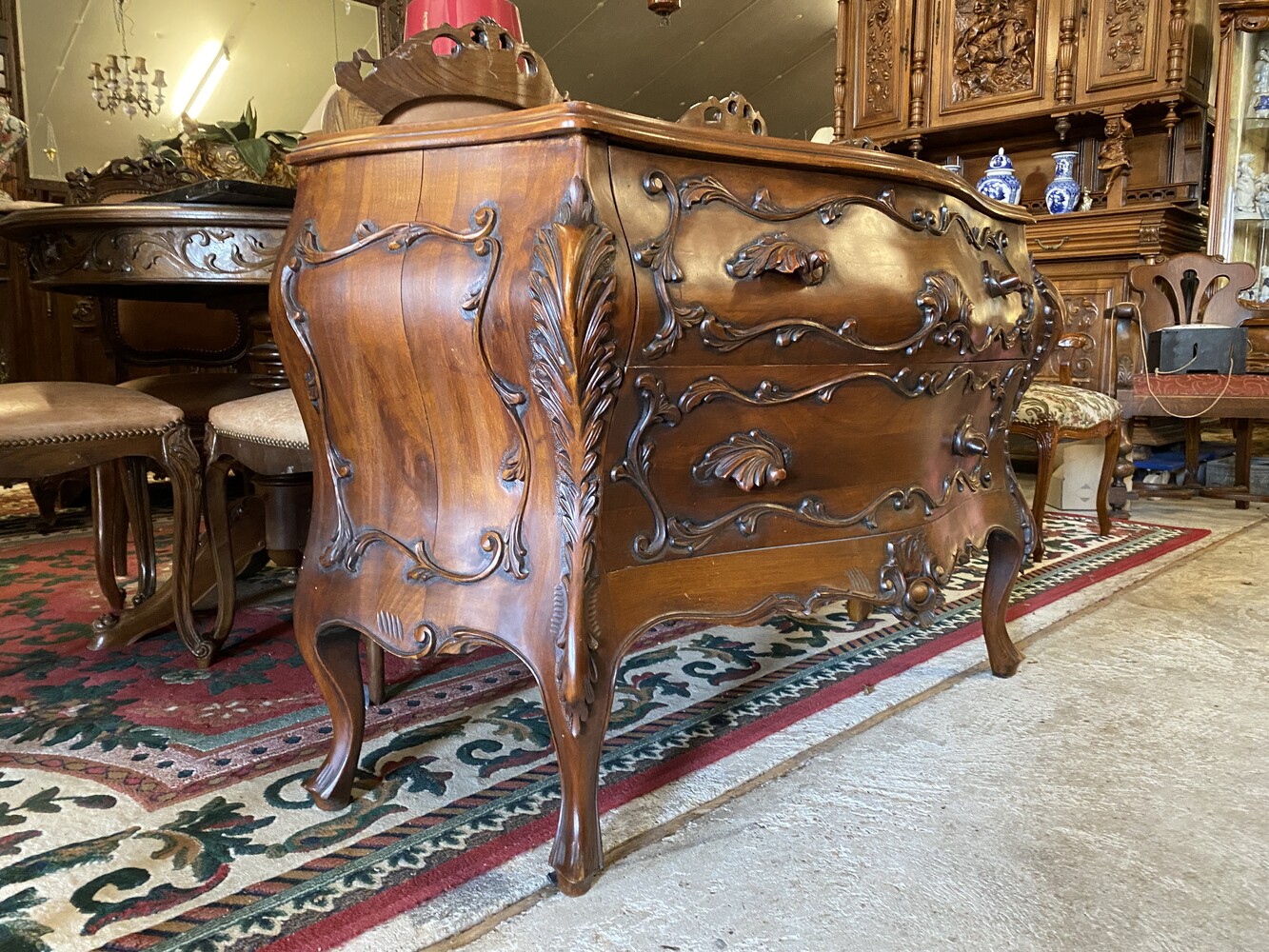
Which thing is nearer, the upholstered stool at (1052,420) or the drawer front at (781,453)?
the drawer front at (781,453)

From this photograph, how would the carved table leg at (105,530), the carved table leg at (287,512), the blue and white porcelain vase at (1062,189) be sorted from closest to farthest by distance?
the carved table leg at (287,512) → the carved table leg at (105,530) → the blue and white porcelain vase at (1062,189)

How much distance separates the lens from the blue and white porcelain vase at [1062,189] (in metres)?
4.57

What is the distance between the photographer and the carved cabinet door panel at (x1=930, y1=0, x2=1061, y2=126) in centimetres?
453

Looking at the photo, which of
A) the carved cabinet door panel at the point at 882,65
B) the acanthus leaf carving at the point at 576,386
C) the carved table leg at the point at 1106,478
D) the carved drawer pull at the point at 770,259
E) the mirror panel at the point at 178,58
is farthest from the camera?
the carved cabinet door panel at the point at 882,65

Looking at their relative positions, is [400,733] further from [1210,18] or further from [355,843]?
[1210,18]

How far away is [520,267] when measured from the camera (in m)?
1.00

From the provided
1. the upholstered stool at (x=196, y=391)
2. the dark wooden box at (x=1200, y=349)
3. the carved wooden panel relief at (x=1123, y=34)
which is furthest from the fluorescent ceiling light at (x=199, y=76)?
the dark wooden box at (x=1200, y=349)

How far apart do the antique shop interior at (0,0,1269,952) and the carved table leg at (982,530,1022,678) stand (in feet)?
0.04

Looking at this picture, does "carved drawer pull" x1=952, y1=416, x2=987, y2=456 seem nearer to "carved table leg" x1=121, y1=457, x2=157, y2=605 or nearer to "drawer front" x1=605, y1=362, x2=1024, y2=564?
"drawer front" x1=605, y1=362, x2=1024, y2=564

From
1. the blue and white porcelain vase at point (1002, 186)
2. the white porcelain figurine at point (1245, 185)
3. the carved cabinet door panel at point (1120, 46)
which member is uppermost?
the carved cabinet door panel at point (1120, 46)

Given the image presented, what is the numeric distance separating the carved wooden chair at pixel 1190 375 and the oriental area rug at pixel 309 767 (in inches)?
66.8

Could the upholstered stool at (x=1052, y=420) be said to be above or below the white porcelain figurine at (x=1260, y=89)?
below

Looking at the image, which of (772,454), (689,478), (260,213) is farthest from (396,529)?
(260,213)

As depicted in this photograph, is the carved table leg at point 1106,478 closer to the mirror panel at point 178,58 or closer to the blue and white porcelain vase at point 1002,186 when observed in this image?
the blue and white porcelain vase at point 1002,186
